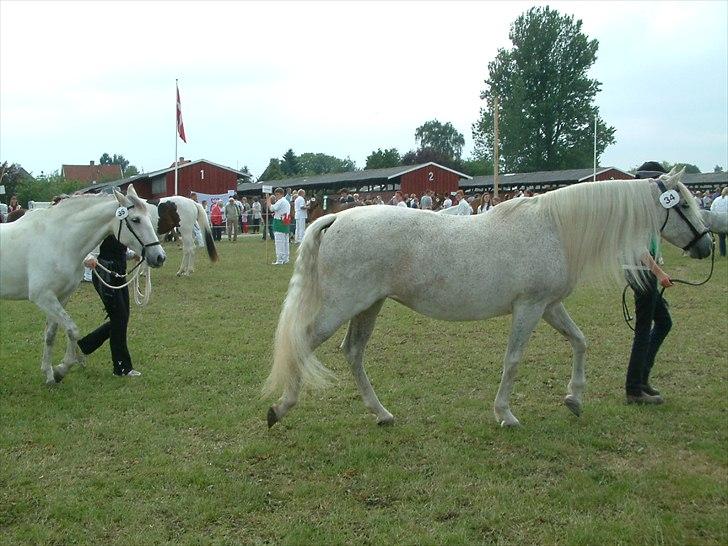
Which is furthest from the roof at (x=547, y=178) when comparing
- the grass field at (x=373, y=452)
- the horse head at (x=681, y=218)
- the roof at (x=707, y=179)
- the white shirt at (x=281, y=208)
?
the horse head at (x=681, y=218)

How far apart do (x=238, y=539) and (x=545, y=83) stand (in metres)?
71.5

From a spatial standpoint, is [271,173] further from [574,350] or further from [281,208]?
[574,350]

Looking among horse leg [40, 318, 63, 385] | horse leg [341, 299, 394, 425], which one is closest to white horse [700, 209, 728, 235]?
horse leg [341, 299, 394, 425]

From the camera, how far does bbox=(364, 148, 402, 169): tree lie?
8031 cm

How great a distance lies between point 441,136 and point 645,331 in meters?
123

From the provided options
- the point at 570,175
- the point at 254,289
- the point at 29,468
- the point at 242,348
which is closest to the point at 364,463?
the point at 29,468

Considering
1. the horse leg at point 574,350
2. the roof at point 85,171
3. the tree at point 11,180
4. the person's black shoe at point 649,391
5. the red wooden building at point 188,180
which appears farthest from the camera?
the roof at point 85,171

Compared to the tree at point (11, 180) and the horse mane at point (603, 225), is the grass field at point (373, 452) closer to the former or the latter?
the horse mane at point (603, 225)

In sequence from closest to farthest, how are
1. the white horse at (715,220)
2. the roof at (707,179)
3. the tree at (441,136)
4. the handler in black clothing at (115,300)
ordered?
the white horse at (715,220)
the handler in black clothing at (115,300)
the roof at (707,179)
the tree at (441,136)

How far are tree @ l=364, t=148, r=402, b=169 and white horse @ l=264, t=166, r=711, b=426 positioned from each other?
7507cm

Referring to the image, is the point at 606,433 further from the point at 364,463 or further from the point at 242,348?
the point at 242,348

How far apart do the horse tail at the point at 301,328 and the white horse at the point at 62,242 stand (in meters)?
2.08

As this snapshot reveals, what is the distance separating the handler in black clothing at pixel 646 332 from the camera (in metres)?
5.92

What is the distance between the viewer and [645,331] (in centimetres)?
603
